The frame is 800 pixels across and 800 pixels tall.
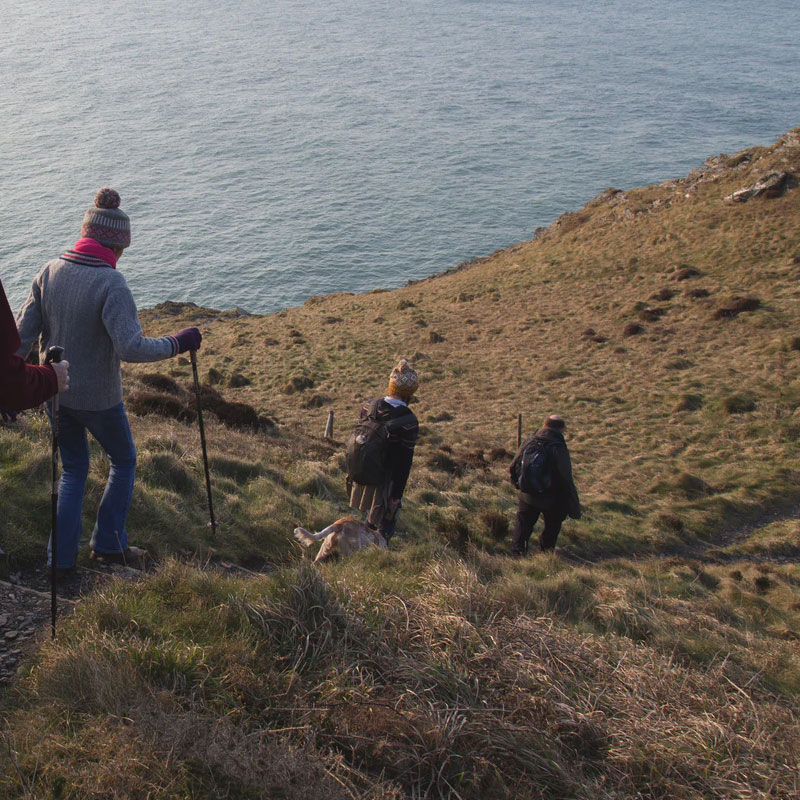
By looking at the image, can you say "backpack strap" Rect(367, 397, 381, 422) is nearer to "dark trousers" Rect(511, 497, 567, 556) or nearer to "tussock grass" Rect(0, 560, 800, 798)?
"tussock grass" Rect(0, 560, 800, 798)

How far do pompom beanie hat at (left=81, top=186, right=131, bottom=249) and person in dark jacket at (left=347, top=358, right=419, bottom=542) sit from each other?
246cm

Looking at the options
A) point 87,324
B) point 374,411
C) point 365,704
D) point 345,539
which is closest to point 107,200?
point 87,324

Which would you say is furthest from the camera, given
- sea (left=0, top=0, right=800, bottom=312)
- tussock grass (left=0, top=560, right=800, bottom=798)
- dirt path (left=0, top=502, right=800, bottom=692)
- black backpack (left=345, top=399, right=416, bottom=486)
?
sea (left=0, top=0, right=800, bottom=312)

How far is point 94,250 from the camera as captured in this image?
497cm

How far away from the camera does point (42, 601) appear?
4.93 m

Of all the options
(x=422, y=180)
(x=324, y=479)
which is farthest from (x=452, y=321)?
(x=422, y=180)

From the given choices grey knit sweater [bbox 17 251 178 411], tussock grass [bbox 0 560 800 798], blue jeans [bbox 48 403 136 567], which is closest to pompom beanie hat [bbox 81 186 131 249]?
grey knit sweater [bbox 17 251 178 411]

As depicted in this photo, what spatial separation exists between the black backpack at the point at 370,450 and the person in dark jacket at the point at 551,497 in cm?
305

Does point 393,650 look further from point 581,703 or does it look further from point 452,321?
point 452,321

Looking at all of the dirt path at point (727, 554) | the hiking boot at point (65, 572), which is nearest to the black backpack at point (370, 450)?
the hiking boot at point (65, 572)

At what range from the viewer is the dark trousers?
9531mm

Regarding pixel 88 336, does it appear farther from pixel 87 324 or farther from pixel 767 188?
pixel 767 188

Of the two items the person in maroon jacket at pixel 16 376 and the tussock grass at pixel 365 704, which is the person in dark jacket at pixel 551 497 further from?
the person in maroon jacket at pixel 16 376

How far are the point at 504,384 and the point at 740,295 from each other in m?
11.3
